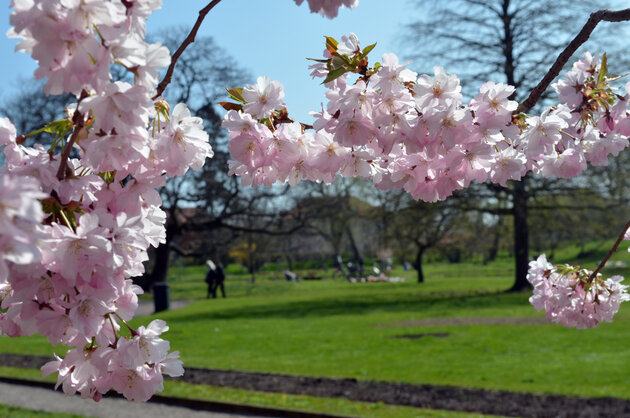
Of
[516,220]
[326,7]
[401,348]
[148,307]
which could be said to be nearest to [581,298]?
[326,7]

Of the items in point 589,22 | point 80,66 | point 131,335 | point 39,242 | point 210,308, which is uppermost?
point 589,22

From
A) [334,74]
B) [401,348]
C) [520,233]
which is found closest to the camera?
[334,74]

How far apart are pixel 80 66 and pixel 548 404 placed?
774 cm

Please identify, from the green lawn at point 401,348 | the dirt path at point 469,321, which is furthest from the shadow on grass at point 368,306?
the dirt path at point 469,321

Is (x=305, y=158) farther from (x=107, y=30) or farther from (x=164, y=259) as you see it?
(x=164, y=259)

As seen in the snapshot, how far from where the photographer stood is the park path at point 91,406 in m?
8.22

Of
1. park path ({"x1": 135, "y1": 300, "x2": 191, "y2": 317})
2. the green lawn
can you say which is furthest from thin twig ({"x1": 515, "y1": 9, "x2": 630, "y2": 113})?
park path ({"x1": 135, "y1": 300, "x2": 191, "y2": 317})

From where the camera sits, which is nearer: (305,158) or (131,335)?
(131,335)

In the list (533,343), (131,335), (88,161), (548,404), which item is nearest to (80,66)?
(88,161)

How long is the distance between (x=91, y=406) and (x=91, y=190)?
27.0 feet

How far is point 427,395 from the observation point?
8.34m

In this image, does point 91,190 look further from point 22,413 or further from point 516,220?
point 516,220

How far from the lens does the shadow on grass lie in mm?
19156

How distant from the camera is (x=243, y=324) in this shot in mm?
17328
